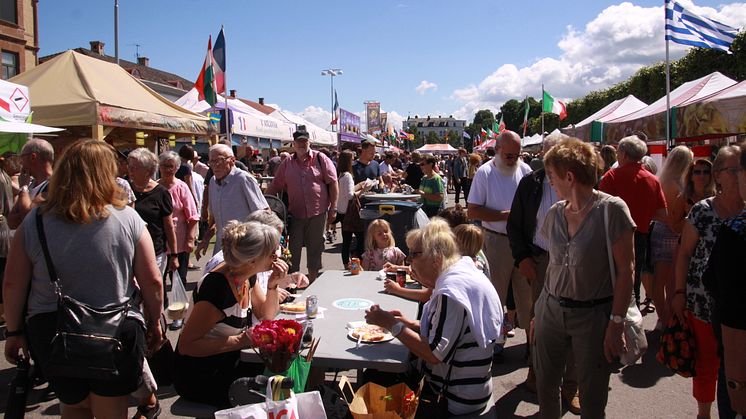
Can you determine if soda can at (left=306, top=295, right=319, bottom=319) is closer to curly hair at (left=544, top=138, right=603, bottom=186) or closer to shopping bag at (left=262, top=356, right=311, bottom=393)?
shopping bag at (left=262, top=356, right=311, bottom=393)

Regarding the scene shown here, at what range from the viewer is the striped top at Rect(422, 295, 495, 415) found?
2.56 m

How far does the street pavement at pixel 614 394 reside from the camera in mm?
3797

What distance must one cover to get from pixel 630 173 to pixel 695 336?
2138mm

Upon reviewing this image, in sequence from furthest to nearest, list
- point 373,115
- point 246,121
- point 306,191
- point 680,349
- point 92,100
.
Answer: point 373,115, point 246,121, point 92,100, point 306,191, point 680,349

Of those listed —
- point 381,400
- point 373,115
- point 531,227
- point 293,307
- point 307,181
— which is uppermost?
point 373,115

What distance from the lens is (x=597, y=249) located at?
9.12 ft

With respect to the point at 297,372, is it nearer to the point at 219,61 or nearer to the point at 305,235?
the point at 305,235

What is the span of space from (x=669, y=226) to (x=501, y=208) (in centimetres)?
173

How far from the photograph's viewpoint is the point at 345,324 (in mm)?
3242

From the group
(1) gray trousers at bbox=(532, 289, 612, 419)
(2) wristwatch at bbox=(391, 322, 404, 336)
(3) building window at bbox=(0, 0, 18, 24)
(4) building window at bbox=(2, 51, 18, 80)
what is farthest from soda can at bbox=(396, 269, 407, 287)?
(3) building window at bbox=(0, 0, 18, 24)

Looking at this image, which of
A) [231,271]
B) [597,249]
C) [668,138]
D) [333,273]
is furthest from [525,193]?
[668,138]

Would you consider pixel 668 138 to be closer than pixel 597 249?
No

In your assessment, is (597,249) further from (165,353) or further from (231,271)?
(165,353)

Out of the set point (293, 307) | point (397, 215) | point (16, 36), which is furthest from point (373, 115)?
point (293, 307)
